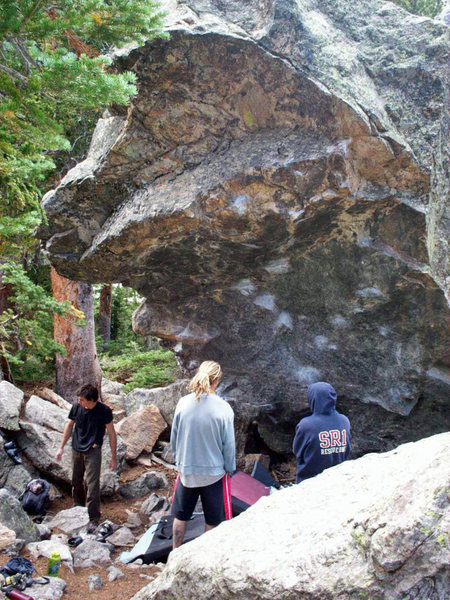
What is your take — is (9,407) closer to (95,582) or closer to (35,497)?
(35,497)

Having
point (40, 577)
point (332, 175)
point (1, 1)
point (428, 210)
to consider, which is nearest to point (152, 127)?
point (332, 175)

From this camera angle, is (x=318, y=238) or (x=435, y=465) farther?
(x=318, y=238)

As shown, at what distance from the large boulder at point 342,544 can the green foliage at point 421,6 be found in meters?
9.88

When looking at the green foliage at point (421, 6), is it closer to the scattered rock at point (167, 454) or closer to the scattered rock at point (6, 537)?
the scattered rock at point (167, 454)

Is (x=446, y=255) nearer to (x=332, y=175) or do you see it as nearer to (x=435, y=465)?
(x=332, y=175)

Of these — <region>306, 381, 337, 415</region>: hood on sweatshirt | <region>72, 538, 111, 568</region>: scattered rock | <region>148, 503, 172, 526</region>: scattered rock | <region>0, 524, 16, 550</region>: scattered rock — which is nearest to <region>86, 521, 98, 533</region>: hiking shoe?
<region>72, 538, 111, 568</region>: scattered rock

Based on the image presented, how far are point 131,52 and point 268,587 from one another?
5635mm

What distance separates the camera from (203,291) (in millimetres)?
7508

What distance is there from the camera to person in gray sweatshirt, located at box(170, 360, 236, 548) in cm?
432

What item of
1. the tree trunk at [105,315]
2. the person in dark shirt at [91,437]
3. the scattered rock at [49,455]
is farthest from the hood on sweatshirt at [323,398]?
the tree trunk at [105,315]

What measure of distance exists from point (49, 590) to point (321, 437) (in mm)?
2785

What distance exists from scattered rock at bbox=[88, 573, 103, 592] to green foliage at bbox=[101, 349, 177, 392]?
6.62 meters

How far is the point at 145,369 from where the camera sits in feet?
38.9

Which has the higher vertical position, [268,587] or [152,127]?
[152,127]
